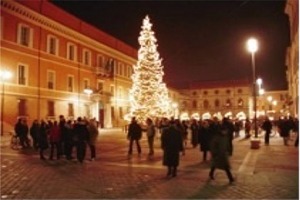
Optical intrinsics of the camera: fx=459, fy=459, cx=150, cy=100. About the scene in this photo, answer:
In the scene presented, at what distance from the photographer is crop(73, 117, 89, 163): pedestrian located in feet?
54.1

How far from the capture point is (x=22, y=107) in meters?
37.5

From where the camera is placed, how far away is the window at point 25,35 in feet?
124

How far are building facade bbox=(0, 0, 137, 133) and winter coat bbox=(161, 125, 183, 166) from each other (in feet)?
73.5

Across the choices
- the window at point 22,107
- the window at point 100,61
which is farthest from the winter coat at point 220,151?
the window at point 100,61

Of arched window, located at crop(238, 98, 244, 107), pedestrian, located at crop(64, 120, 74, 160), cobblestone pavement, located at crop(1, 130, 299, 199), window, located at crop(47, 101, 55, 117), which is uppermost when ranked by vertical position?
arched window, located at crop(238, 98, 244, 107)

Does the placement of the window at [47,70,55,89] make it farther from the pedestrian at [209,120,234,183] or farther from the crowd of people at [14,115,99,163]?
the pedestrian at [209,120,234,183]

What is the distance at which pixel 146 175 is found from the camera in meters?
12.8

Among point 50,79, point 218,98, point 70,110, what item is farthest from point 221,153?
point 218,98

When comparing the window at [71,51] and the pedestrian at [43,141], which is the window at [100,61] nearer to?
the window at [71,51]

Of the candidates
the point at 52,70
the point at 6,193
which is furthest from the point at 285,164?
the point at 52,70

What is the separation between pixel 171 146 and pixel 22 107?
27023 millimetres

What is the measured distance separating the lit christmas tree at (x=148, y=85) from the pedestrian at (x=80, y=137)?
20.3m

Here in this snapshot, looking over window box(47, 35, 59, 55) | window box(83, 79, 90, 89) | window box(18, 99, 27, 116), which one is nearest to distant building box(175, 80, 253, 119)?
window box(83, 79, 90, 89)

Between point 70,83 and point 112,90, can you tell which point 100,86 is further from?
point 70,83
